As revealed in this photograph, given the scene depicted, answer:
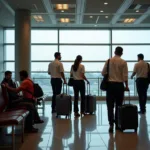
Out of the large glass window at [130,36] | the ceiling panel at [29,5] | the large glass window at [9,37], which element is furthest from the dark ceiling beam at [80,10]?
the large glass window at [9,37]

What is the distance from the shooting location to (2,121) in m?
4.05

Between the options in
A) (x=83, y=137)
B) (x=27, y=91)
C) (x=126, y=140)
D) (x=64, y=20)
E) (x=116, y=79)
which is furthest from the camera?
(x=64, y=20)

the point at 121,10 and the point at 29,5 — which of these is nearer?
the point at 29,5

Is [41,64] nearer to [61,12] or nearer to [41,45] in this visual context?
[41,45]

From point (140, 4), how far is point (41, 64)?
628 centimetres

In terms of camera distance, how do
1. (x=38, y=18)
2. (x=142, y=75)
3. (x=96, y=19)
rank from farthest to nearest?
(x=96, y=19) < (x=38, y=18) < (x=142, y=75)

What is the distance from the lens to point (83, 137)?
16.8 ft

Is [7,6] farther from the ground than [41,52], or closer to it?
farther from the ground

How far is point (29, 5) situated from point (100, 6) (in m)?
2.38

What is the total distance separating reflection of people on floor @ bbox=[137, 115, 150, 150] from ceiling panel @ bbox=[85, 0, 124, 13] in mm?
4334

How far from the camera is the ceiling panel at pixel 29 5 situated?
9883mm

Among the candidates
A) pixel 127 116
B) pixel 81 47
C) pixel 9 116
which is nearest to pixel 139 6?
pixel 81 47

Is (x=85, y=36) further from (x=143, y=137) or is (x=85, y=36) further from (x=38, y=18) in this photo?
(x=143, y=137)

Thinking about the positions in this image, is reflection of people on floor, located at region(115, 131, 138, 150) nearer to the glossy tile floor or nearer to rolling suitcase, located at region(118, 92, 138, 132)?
the glossy tile floor
